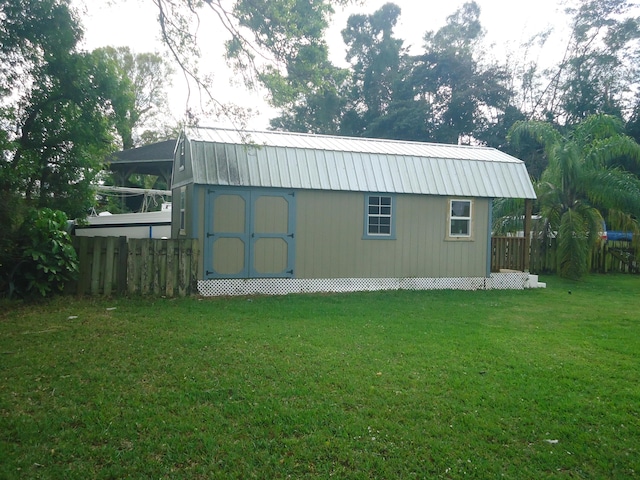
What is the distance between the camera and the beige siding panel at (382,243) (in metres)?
11.2

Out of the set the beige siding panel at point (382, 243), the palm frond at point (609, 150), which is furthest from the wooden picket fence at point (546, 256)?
the palm frond at point (609, 150)

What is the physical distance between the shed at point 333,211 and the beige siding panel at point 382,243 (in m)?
0.02

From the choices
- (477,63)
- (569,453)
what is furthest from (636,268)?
(477,63)

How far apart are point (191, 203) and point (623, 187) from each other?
12673 millimetres

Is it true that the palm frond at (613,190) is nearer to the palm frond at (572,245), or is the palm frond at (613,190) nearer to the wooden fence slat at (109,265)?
the palm frond at (572,245)

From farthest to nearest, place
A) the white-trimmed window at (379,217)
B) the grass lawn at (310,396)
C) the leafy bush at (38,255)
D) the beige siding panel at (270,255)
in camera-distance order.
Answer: the white-trimmed window at (379,217)
the beige siding panel at (270,255)
the leafy bush at (38,255)
the grass lawn at (310,396)

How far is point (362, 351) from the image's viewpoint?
20.0 feet

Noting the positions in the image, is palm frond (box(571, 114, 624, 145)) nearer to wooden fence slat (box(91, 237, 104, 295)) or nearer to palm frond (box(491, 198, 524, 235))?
palm frond (box(491, 198, 524, 235))

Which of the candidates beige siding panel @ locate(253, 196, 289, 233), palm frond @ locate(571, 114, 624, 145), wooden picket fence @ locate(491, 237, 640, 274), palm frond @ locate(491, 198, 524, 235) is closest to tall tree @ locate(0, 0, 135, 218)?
beige siding panel @ locate(253, 196, 289, 233)

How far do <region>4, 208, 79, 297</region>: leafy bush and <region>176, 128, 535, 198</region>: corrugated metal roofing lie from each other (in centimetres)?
275

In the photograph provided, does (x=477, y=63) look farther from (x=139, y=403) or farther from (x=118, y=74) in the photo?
(x=139, y=403)

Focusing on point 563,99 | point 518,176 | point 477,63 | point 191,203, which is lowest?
point 191,203

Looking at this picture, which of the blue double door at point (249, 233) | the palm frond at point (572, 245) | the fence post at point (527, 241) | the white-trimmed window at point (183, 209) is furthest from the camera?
the palm frond at point (572, 245)

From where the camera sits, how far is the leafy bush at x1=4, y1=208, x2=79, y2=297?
27.7ft
